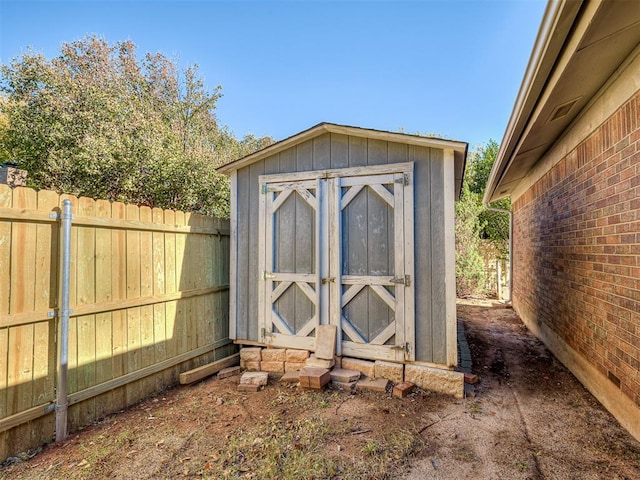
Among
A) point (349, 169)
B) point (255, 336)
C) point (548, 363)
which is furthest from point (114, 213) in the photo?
point (548, 363)

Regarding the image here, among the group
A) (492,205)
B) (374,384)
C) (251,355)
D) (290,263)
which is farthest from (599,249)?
(492,205)

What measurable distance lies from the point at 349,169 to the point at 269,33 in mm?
6258

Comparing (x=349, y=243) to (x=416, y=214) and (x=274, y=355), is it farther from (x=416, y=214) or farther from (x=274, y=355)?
(x=274, y=355)

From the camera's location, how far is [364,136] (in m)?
3.67

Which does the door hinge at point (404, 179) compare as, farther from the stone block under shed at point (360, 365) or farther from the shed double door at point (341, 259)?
the stone block under shed at point (360, 365)

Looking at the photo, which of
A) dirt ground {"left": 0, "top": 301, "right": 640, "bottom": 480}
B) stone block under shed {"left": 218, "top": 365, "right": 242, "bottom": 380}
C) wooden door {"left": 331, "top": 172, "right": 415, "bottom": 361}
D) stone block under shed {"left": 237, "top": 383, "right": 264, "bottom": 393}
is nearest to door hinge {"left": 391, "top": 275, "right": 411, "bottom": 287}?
wooden door {"left": 331, "top": 172, "right": 415, "bottom": 361}

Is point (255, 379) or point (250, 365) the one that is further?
point (250, 365)

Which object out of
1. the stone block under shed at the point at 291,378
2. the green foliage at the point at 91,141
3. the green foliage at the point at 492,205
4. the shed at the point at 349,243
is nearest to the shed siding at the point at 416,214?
the shed at the point at 349,243

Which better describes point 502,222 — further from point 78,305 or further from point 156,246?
point 78,305

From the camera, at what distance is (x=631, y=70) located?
2.36 m

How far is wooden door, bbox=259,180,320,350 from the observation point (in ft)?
12.7

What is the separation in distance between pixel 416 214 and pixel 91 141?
297 inches

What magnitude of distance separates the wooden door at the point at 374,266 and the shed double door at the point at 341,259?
0.01 metres

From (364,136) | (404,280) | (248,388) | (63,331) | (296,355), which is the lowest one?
(248,388)
